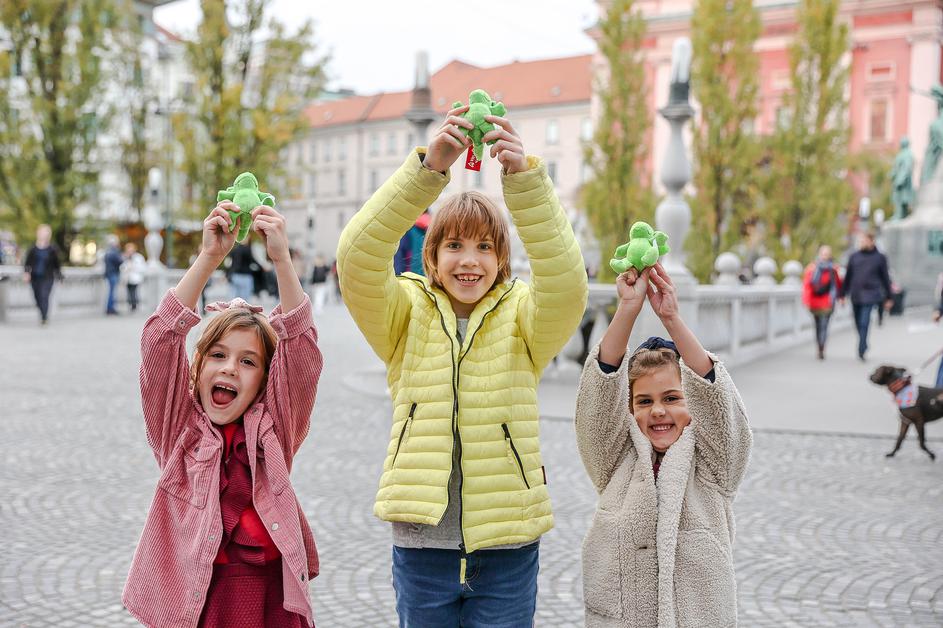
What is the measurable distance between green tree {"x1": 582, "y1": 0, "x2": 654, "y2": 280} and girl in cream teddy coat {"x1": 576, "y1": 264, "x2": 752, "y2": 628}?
1489 centimetres

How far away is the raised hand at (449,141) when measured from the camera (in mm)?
2361

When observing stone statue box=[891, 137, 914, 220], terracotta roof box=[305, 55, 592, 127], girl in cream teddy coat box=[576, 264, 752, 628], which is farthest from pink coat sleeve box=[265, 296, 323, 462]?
terracotta roof box=[305, 55, 592, 127]

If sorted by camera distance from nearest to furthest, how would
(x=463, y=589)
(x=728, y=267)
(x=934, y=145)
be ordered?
(x=463, y=589) → (x=728, y=267) → (x=934, y=145)

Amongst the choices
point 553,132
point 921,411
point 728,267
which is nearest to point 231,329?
point 921,411

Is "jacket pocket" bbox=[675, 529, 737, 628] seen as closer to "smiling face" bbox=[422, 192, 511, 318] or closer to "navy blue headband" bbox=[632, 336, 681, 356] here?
"navy blue headband" bbox=[632, 336, 681, 356]

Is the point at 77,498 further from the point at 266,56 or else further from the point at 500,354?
the point at 266,56

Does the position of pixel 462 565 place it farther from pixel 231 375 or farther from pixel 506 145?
pixel 506 145

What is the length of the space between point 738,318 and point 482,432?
1260 centimetres

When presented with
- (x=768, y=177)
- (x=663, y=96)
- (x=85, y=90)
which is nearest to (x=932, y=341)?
(x=768, y=177)

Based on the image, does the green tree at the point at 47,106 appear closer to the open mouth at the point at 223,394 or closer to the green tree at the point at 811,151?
the green tree at the point at 811,151

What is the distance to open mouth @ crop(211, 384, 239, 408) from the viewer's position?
2590mm

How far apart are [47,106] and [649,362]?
2497 centimetres

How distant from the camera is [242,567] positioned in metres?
2.51

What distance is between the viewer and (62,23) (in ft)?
80.4
